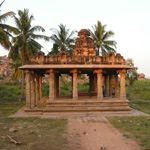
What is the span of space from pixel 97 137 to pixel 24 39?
15219mm

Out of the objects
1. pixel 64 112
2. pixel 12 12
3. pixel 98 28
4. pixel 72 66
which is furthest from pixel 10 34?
pixel 98 28

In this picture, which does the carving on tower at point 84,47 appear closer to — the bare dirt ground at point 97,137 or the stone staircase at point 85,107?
the stone staircase at point 85,107

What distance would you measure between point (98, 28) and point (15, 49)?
12.1 m

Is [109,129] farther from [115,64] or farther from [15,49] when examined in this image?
[15,49]

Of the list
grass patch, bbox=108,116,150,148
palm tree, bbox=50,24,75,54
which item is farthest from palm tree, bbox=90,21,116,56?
grass patch, bbox=108,116,150,148

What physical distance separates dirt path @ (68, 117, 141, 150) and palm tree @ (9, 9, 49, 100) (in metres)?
13.1

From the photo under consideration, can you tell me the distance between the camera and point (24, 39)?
18656 mm

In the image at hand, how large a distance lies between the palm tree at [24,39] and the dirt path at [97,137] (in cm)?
1309

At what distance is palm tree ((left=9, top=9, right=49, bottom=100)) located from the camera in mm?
18994

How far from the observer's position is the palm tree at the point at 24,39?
18994 mm

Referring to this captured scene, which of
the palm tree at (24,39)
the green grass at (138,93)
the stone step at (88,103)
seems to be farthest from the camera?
the green grass at (138,93)

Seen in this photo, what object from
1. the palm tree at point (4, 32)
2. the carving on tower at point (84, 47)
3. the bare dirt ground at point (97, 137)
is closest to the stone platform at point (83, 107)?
the bare dirt ground at point (97, 137)

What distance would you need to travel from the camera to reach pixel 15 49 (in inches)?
752

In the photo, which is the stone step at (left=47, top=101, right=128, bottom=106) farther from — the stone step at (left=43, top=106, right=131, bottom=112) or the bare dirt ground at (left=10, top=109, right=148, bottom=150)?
the bare dirt ground at (left=10, top=109, right=148, bottom=150)
